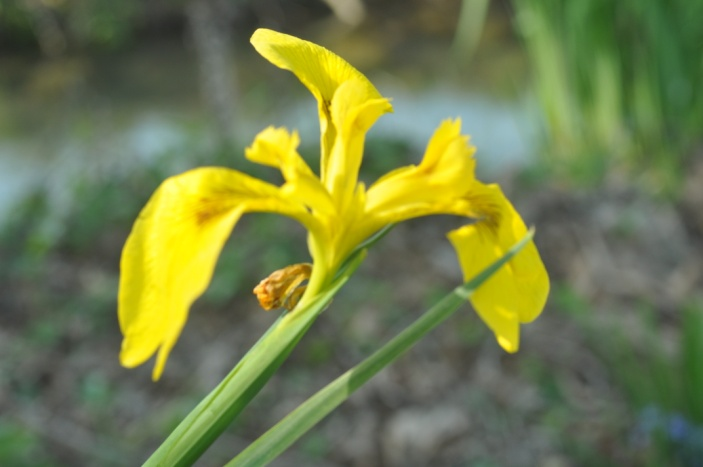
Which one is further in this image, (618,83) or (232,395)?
(618,83)

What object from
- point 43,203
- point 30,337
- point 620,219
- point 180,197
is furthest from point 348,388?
point 43,203

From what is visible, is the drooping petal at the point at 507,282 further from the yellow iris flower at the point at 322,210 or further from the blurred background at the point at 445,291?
the blurred background at the point at 445,291

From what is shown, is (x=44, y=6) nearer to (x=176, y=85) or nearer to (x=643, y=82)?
(x=176, y=85)

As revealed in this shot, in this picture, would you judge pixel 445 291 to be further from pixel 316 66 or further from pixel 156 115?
pixel 156 115

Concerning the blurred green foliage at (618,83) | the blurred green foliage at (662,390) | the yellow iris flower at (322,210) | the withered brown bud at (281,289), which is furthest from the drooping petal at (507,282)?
the blurred green foliage at (618,83)

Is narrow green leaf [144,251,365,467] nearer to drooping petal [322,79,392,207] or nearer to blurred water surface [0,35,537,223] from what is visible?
drooping petal [322,79,392,207]

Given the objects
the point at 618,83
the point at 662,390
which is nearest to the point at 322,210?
the point at 662,390
